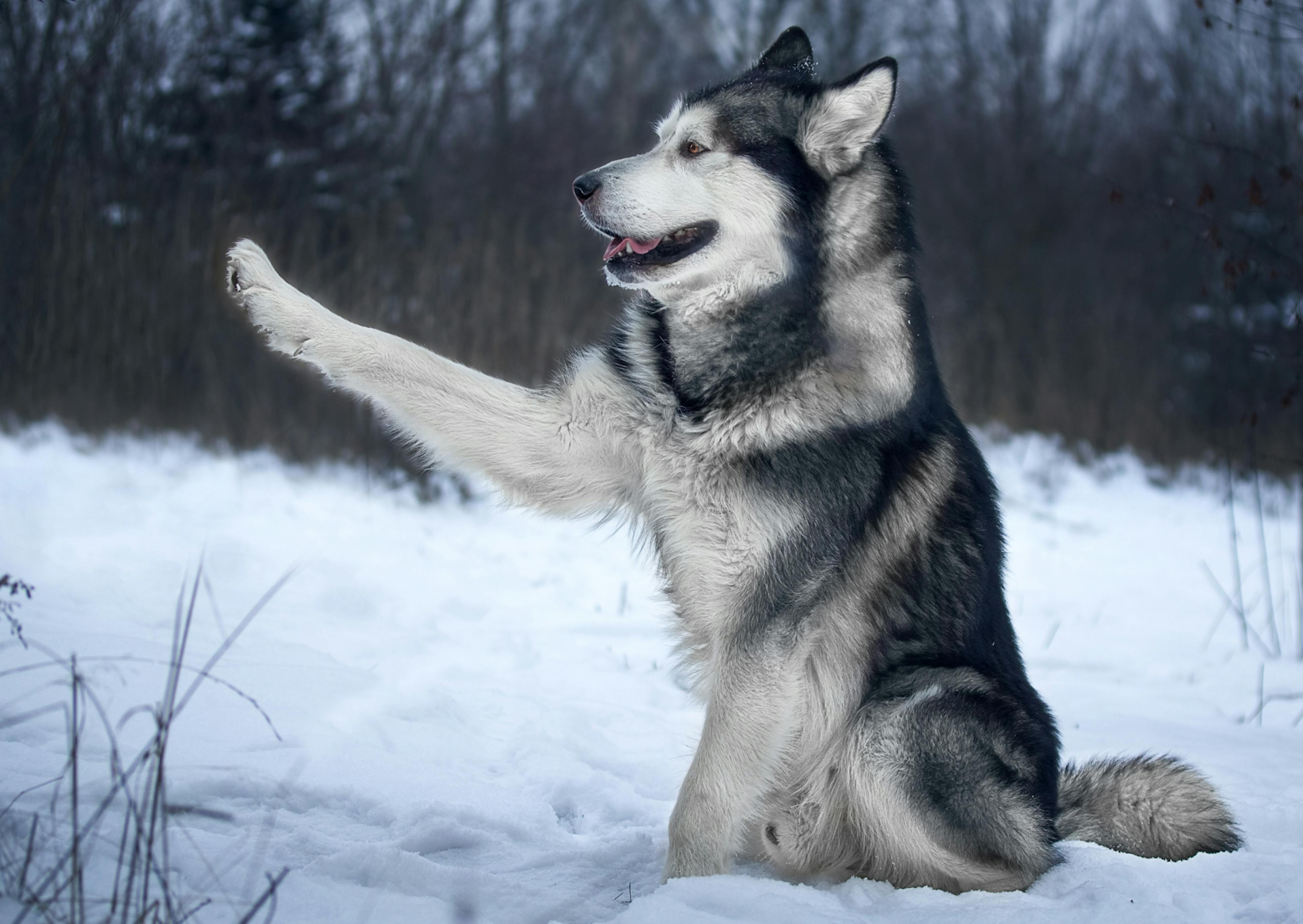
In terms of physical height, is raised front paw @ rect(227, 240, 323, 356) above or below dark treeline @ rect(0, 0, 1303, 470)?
below

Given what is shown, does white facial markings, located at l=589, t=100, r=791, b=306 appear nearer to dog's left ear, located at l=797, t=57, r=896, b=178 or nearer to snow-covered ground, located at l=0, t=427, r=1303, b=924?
dog's left ear, located at l=797, t=57, r=896, b=178

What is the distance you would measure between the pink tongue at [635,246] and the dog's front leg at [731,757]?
103 cm

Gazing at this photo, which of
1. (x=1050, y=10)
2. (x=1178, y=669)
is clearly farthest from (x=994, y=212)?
(x=1178, y=669)

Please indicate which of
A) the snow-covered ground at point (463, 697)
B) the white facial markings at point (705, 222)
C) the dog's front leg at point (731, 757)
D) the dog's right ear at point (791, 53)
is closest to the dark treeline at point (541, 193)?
the snow-covered ground at point (463, 697)

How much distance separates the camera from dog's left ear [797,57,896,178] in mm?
2547

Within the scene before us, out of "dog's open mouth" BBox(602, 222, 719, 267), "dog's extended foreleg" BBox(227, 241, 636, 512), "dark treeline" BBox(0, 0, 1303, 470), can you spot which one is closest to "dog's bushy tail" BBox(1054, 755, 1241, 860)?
"dog's extended foreleg" BBox(227, 241, 636, 512)

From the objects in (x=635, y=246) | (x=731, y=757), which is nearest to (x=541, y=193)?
(x=635, y=246)

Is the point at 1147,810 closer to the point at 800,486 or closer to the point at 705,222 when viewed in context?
the point at 800,486

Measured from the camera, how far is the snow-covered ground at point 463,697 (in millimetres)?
2154

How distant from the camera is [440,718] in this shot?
3.23 metres

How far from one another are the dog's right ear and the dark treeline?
7.34ft

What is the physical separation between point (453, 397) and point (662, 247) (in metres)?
0.66

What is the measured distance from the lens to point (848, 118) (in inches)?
103

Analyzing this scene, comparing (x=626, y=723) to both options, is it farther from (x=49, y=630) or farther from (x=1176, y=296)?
(x=1176, y=296)
